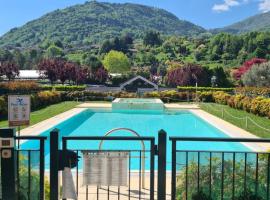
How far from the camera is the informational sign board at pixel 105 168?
388 cm

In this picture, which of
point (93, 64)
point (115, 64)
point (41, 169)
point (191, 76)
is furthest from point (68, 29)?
point (41, 169)

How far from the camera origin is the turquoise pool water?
42.3 feet

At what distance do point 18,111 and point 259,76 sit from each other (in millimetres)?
36322

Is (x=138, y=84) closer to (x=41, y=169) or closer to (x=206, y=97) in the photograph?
(x=206, y=97)

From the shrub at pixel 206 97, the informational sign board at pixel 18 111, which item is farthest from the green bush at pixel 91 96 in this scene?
the informational sign board at pixel 18 111

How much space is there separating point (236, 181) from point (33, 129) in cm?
1115

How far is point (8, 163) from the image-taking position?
3652 millimetres

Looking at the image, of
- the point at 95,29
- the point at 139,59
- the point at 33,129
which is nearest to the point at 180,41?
the point at 139,59

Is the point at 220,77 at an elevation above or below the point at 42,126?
above

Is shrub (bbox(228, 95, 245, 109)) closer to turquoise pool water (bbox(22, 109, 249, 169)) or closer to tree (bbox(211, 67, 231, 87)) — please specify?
turquoise pool water (bbox(22, 109, 249, 169))

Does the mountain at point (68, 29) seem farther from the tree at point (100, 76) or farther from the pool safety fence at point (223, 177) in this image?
the pool safety fence at point (223, 177)

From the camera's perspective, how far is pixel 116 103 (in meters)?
26.3

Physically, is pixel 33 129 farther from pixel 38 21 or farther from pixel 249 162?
pixel 38 21

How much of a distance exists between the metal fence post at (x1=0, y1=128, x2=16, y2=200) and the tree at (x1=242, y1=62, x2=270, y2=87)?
37.4 meters
